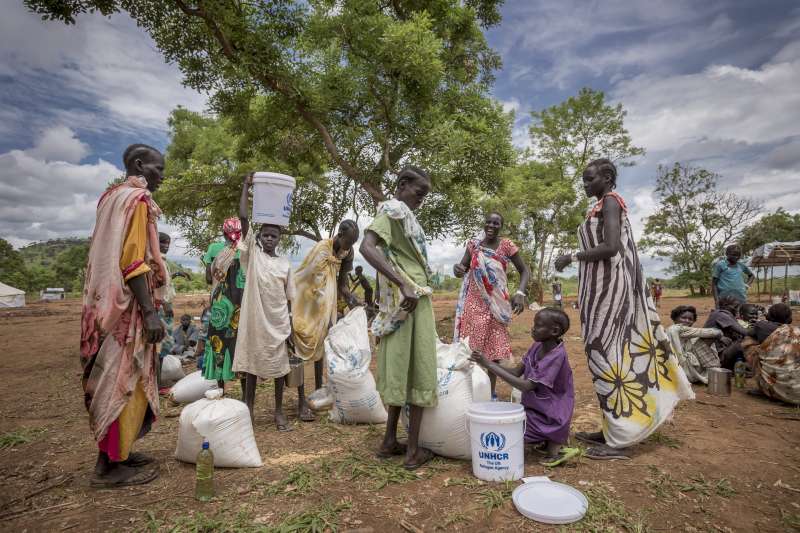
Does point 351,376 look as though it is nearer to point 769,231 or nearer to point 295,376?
point 295,376

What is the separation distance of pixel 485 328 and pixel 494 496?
190cm

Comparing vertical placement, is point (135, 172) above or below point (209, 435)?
above

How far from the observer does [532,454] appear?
3070 mm

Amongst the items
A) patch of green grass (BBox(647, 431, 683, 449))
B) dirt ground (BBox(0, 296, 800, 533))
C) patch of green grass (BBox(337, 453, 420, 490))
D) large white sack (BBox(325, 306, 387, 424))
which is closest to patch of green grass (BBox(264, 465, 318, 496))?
dirt ground (BBox(0, 296, 800, 533))

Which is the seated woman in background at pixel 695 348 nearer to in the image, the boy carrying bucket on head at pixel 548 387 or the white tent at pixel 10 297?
the boy carrying bucket on head at pixel 548 387

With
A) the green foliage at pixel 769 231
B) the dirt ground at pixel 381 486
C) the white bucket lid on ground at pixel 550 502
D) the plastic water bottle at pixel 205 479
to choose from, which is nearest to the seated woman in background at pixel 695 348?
the dirt ground at pixel 381 486

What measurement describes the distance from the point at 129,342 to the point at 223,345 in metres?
1.43

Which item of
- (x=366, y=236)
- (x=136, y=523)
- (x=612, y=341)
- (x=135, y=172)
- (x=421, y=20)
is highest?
(x=421, y=20)

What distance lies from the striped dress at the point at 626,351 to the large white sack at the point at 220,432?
246cm

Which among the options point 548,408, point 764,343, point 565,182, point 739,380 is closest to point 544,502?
point 548,408

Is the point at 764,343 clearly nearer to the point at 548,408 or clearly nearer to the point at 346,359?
the point at 548,408

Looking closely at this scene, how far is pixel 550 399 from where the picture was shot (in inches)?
117

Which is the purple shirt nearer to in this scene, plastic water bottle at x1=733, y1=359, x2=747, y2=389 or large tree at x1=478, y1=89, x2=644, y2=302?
plastic water bottle at x1=733, y1=359, x2=747, y2=389

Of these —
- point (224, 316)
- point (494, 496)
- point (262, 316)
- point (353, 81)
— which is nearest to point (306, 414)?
point (262, 316)
